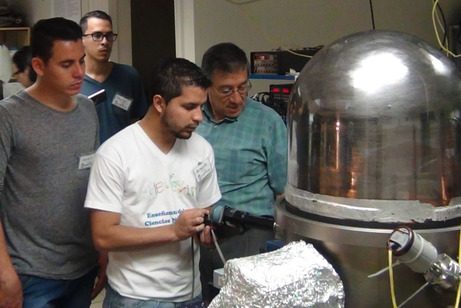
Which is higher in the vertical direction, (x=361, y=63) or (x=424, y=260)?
(x=361, y=63)

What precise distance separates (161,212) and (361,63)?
29.4 inches

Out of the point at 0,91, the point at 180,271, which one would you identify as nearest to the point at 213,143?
the point at 180,271

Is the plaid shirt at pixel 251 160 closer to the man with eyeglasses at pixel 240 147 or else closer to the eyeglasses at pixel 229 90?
the man with eyeglasses at pixel 240 147

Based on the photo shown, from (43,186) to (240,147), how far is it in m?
0.66

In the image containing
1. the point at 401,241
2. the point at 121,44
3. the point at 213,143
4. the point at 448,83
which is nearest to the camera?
the point at 401,241

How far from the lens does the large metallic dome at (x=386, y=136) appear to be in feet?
3.34

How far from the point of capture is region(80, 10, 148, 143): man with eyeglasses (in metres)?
2.60

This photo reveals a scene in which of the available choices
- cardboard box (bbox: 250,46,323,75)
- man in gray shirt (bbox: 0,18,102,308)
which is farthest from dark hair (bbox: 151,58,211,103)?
cardboard box (bbox: 250,46,323,75)

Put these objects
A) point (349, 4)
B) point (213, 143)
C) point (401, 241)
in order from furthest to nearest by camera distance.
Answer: point (349, 4) → point (213, 143) → point (401, 241)

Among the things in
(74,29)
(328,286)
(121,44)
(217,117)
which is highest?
(121,44)

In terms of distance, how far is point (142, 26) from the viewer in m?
4.46

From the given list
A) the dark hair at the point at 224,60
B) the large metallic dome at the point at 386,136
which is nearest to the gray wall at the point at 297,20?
the dark hair at the point at 224,60

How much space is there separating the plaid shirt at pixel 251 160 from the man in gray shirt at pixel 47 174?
18.4 inches

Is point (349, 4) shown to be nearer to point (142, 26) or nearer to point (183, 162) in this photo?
point (142, 26)
